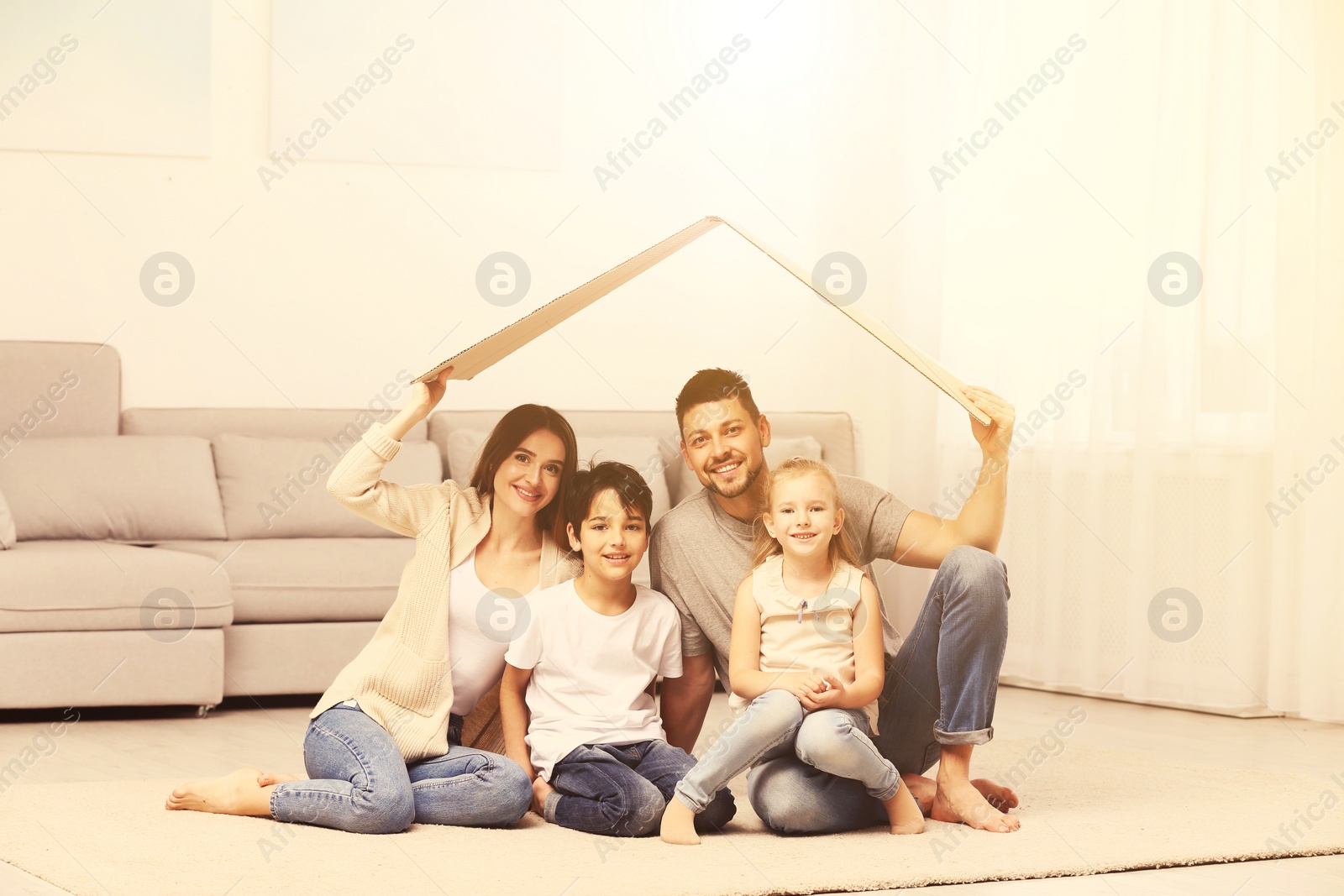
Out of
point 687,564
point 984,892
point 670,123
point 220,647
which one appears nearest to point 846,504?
point 687,564

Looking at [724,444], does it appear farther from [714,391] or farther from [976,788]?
[976,788]

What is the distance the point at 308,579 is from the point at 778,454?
1.31 meters

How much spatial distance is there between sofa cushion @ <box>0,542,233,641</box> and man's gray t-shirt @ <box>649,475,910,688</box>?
129 cm

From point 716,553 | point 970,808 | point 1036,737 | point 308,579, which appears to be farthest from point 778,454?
point 970,808

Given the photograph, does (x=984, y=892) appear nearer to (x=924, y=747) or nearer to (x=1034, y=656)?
(x=924, y=747)

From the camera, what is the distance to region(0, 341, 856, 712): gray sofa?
2.91 m

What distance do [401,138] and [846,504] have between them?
2.35m

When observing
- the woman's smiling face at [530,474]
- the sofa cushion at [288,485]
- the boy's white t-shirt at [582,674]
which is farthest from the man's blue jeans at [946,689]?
the sofa cushion at [288,485]

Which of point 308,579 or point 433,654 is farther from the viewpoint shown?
point 308,579

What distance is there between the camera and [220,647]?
9.90 feet

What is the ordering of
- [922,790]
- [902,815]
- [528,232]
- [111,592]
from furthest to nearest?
[528,232] < [111,592] < [922,790] < [902,815]

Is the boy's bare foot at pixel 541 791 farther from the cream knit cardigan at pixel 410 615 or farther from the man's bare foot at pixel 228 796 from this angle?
the man's bare foot at pixel 228 796

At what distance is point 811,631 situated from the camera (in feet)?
6.59

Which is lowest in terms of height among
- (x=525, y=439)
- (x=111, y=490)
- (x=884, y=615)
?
(x=884, y=615)
